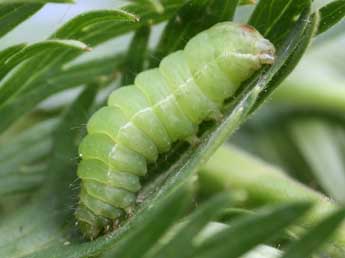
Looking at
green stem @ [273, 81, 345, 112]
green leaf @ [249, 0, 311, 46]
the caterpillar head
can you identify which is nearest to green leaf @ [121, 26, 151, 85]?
the caterpillar head

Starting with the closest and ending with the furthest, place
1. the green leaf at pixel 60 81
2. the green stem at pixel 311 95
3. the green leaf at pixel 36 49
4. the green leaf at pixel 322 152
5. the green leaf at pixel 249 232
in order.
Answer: the green leaf at pixel 249 232, the green leaf at pixel 36 49, the green leaf at pixel 60 81, the green leaf at pixel 322 152, the green stem at pixel 311 95

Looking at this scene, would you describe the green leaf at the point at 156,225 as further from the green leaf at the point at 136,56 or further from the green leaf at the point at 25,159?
the green leaf at the point at 25,159

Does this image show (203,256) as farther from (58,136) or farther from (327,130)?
(327,130)

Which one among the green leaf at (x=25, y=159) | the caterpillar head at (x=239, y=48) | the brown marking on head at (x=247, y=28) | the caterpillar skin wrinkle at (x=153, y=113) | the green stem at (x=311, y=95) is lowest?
the green stem at (x=311, y=95)

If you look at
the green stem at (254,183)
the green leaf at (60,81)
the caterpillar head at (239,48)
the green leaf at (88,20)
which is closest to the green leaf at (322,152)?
the green stem at (254,183)

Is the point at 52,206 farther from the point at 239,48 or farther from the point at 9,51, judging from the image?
the point at 239,48

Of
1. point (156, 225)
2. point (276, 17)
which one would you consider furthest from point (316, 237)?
point (276, 17)
